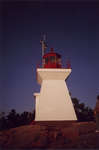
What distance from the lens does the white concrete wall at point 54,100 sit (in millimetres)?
9352

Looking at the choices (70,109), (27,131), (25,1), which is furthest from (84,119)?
(25,1)

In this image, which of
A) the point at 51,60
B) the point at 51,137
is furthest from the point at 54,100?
the point at 51,60

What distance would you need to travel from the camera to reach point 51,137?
773 cm

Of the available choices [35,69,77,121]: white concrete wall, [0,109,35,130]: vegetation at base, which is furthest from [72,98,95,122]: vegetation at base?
[35,69,77,121]: white concrete wall

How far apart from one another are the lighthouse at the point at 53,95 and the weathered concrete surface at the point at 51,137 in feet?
3.01

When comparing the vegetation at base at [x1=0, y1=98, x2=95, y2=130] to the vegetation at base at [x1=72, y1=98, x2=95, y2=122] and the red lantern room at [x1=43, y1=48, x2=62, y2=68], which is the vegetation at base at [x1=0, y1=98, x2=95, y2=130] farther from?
the red lantern room at [x1=43, y1=48, x2=62, y2=68]

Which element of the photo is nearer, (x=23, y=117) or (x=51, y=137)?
(x=51, y=137)

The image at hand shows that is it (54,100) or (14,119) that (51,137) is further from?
(14,119)

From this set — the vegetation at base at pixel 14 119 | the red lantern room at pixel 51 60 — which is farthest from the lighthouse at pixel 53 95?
the vegetation at base at pixel 14 119

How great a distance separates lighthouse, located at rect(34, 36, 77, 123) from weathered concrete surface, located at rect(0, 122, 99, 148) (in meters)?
0.92

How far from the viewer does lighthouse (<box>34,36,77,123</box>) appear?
9352mm

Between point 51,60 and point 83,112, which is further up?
point 51,60

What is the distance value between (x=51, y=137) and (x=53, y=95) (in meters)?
2.66

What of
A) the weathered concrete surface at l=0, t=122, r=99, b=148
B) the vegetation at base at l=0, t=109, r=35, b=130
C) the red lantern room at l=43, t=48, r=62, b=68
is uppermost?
the red lantern room at l=43, t=48, r=62, b=68
